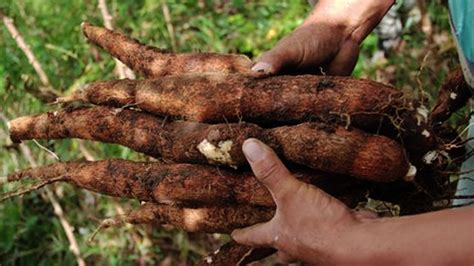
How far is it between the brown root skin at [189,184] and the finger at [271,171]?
9cm

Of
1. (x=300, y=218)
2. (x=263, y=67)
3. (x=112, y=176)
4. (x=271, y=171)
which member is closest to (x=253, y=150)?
(x=271, y=171)

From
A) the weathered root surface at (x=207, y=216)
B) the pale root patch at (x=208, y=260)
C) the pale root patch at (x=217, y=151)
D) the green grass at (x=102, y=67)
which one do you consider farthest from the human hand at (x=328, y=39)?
the green grass at (x=102, y=67)

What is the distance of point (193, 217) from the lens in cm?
144

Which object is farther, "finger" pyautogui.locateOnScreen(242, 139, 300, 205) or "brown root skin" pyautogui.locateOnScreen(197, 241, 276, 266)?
"brown root skin" pyautogui.locateOnScreen(197, 241, 276, 266)

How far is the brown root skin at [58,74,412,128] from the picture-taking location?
1237 millimetres

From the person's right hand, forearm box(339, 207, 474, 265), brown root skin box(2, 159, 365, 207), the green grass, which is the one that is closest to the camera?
forearm box(339, 207, 474, 265)

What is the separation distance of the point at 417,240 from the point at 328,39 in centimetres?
73

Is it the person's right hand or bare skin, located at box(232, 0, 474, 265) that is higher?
the person's right hand

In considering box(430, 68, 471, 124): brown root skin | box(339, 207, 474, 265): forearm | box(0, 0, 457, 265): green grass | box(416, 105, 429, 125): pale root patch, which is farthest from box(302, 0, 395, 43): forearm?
box(0, 0, 457, 265): green grass

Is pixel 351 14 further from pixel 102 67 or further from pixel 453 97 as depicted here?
pixel 102 67

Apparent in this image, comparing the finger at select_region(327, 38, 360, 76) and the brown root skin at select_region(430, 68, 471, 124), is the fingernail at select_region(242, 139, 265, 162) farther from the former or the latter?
the brown root skin at select_region(430, 68, 471, 124)

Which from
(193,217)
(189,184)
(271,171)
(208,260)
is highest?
(271,171)

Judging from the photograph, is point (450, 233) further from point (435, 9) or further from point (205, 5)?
point (205, 5)

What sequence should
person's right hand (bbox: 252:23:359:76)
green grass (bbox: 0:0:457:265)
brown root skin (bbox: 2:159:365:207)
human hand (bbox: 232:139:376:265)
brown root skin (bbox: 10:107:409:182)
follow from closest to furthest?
human hand (bbox: 232:139:376:265) < brown root skin (bbox: 10:107:409:182) < brown root skin (bbox: 2:159:365:207) < person's right hand (bbox: 252:23:359:76) < green grass (bbox: 0:0:457:265)
